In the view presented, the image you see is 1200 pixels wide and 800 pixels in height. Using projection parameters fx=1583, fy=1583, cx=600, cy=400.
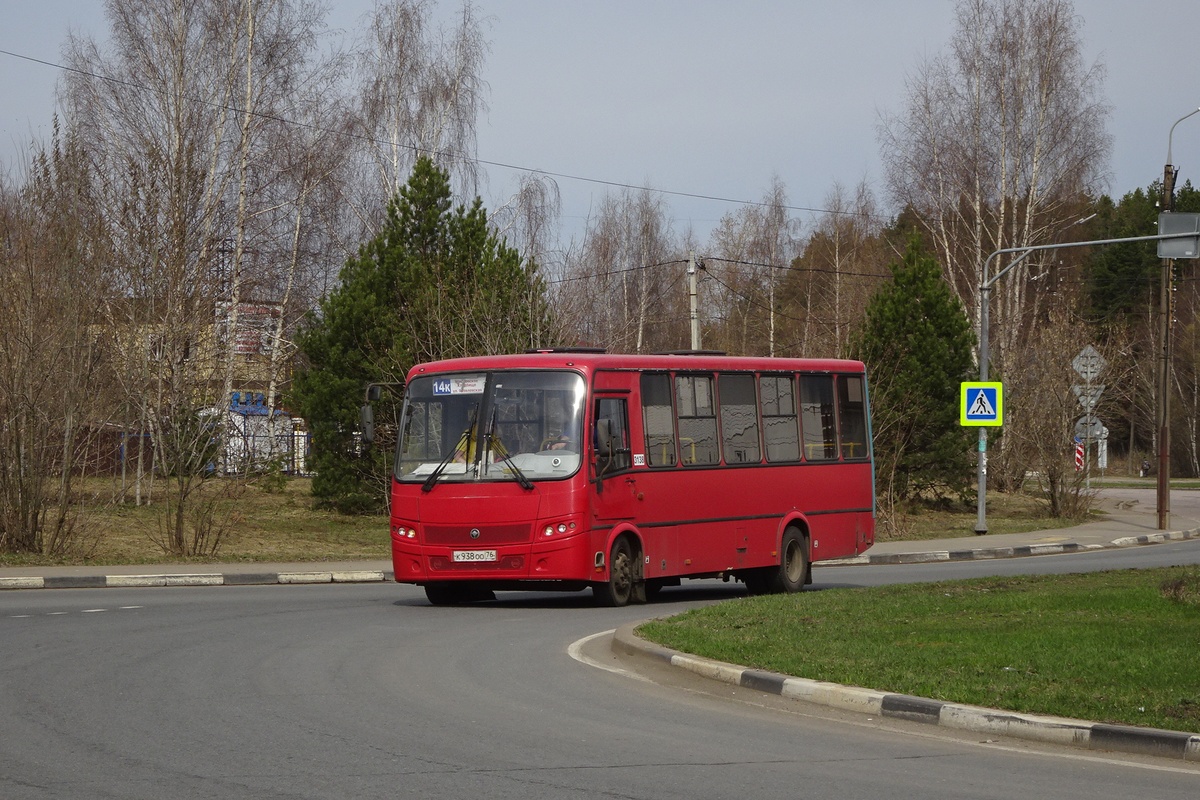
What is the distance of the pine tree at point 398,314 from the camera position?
109 ft

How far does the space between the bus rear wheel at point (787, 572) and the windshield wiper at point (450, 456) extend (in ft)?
16.6

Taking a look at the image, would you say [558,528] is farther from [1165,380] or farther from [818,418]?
[1165,380]

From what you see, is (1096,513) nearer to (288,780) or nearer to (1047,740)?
(1047,740)

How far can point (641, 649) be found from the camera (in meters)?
13.3

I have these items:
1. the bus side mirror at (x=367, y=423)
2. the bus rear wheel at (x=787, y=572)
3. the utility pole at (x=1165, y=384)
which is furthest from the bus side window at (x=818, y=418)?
the utility pole at (x=1165, y=384)

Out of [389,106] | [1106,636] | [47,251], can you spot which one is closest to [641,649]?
[1106,636]

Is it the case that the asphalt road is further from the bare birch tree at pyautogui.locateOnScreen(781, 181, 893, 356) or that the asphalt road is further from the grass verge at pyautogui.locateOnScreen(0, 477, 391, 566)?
the bare birch tree at pyautogui.locateOnScreen(781, 181, 893, 356)

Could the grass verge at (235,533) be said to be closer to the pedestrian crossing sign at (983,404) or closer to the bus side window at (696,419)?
the bus side window at (696,419)

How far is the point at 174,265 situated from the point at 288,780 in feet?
73.3

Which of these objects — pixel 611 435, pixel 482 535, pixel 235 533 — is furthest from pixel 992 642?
pixel 235 533

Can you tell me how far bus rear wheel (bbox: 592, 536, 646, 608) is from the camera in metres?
18.8

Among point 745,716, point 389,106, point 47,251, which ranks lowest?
point 745,716

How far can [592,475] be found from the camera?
1831 centimetres

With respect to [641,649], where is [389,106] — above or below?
above
